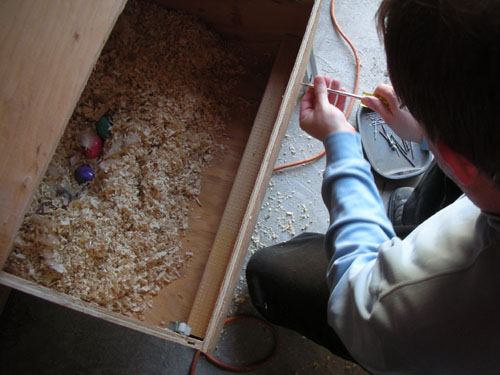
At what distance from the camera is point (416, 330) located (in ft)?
1.60

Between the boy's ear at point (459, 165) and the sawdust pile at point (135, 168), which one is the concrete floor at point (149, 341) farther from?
the boy's ear at point (459, 165)

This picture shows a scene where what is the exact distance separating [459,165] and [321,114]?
39 cm

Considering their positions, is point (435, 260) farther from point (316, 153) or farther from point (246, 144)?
point (316, 153)

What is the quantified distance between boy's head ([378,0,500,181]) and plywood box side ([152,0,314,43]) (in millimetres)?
687

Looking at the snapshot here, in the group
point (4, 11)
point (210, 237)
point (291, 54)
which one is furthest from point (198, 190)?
point (4, 11)

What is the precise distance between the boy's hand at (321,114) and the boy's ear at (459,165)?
31 cm

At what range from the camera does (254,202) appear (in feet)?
2.72

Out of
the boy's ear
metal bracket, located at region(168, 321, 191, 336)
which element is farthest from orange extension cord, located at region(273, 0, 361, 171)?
the boy's ear

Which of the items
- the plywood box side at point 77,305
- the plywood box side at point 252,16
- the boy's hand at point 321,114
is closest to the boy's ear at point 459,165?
the boy's hand at point 321,114

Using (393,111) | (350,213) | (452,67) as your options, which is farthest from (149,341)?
(452,67)

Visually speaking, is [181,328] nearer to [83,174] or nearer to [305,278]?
[305,278]

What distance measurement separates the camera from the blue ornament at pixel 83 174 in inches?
40.3

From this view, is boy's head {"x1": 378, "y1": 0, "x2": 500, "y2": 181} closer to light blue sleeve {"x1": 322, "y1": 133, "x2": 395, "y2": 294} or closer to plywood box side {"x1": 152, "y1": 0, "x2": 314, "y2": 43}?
light blue sleeve {"x1": 322, "y1": 133, "x2": 395, "y2": 294}

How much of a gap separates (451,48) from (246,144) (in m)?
0.80
